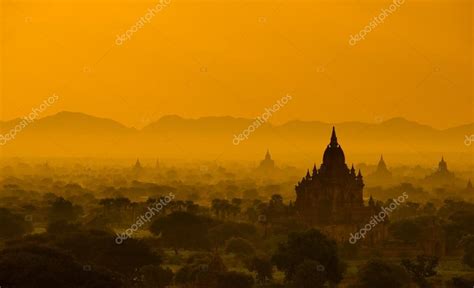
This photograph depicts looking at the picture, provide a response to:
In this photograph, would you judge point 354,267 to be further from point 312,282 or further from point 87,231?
point 87,231

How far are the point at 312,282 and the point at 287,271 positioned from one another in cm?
664

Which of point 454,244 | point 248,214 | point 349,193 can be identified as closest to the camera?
point 454,244

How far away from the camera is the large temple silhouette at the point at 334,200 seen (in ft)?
333

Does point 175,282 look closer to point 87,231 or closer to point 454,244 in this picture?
point 87,231

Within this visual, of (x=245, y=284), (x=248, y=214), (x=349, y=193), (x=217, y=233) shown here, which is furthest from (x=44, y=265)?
(x=248, y=214)

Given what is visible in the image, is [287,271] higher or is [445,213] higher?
[445,213]

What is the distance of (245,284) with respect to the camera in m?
70.9

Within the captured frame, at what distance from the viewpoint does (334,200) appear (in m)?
104

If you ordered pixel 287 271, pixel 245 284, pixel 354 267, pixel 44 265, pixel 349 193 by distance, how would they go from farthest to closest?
pixel 349 193 < pixel 354 267 < pixel 287 271 < pixel 245 284 < pixel 44 265

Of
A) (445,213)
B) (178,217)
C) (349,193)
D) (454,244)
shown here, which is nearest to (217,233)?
(178,217)

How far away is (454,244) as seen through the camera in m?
97.4

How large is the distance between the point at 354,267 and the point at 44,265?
1312 inches

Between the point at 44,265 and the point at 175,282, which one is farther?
the point at 175,282

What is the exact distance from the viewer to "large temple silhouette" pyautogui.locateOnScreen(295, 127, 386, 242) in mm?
101500
